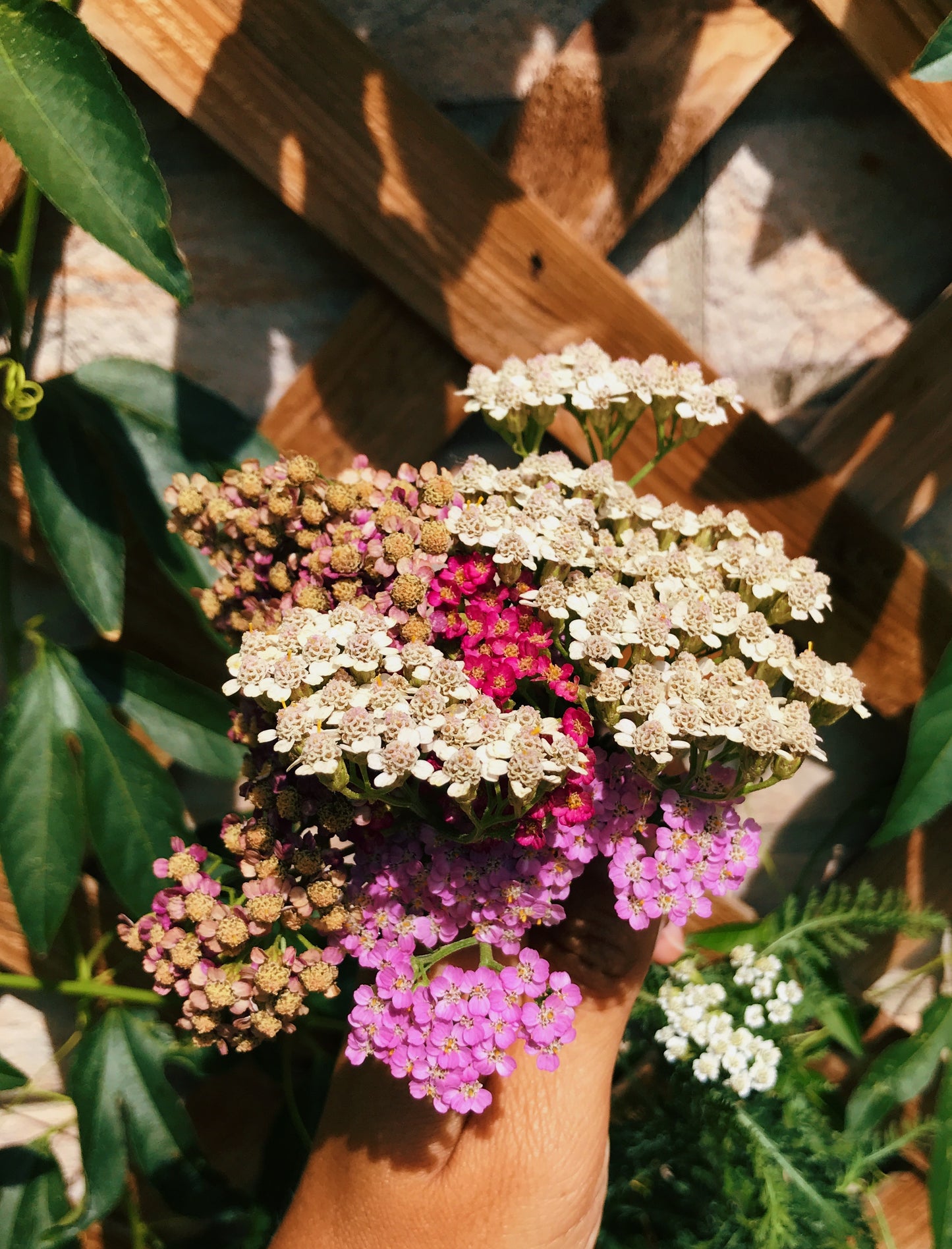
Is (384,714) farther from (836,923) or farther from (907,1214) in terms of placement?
(907,1214)

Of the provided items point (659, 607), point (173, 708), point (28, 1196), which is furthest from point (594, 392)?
point (28, 1196)

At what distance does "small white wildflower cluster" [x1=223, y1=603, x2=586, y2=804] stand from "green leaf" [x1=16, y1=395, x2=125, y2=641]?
27cm

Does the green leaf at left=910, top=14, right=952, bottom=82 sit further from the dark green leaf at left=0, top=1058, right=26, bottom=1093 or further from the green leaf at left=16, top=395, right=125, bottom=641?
the dark green leaf at left=0, top=1058, right=26, bottom=1093

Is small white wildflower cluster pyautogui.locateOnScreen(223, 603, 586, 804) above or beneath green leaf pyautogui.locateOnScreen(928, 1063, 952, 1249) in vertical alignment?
above

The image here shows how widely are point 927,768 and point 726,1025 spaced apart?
0.28 meters

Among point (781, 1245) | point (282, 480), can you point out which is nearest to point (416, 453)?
point (282, 480)

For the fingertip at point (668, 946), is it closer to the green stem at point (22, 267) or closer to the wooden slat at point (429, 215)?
the wooden slat at point (429, 215)

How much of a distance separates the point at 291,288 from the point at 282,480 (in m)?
0.36

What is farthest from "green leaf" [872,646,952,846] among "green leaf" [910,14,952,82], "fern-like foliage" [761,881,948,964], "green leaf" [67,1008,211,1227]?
"green leaf" [67,1008,211,1227]

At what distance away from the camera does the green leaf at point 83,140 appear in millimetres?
503

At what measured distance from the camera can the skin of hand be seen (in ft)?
1.97

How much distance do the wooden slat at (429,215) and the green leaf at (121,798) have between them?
451 millimetres

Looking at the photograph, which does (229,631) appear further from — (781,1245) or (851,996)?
(851,996)

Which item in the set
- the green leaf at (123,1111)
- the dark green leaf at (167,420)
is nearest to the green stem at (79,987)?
the green leaf at (123,1111)
